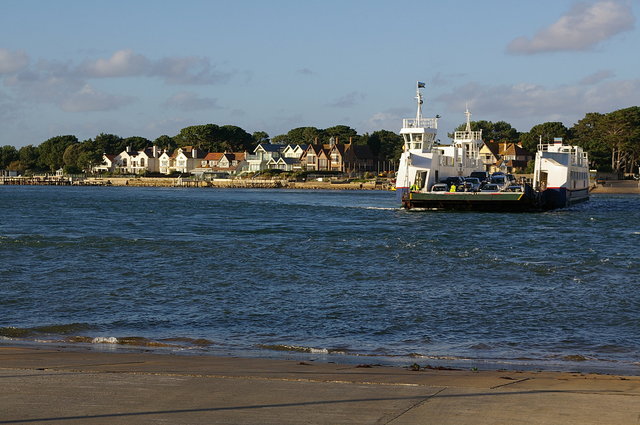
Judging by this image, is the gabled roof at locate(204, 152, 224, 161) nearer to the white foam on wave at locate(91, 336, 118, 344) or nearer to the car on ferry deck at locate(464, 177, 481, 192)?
the car on ferry deck at locate(464, 177, 481, 192)

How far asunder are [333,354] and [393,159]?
17616 cm

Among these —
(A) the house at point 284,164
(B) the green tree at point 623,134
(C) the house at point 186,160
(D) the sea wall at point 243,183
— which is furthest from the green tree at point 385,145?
(B) the green tree at point 623,134

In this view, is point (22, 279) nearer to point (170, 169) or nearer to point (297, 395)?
point (297, 395)

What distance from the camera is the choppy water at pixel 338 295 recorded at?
1426cm

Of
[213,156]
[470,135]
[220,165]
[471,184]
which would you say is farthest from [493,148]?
[471,184]

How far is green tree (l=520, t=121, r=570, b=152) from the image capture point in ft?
545

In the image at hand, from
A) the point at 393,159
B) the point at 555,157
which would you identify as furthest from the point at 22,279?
the point at 393,159

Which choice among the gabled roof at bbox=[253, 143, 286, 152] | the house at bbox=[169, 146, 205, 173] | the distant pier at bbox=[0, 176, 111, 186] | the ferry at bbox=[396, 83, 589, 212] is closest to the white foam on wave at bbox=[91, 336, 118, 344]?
the ferry at bbox=[396, 83, 589, 212]

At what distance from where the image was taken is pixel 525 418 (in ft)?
25.4

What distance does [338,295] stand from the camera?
20.7m

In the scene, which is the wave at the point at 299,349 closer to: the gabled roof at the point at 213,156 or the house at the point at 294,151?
the house at the point at 294,151

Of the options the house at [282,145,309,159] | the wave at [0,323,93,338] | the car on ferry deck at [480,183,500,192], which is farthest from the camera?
the house at [282,145,309,159]

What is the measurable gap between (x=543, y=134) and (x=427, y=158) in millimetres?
110250

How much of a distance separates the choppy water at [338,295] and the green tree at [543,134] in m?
129
